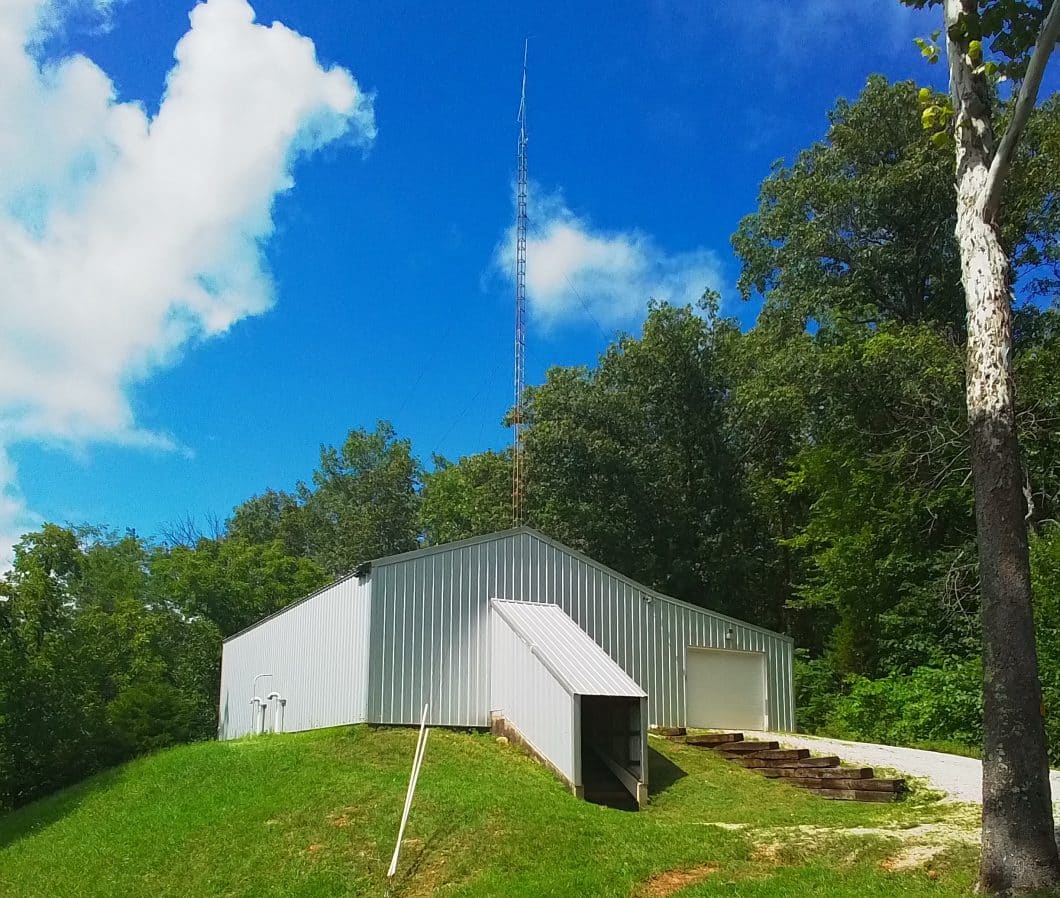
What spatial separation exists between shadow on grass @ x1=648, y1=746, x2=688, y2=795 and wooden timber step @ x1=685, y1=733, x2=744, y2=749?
1523 millimetres

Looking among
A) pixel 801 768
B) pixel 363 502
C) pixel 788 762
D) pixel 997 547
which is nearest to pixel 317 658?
pixel 788 762

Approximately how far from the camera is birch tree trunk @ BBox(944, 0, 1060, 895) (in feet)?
25.2

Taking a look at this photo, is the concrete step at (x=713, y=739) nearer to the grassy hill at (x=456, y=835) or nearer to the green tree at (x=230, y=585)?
the grassy hill at (x=456, y=835)

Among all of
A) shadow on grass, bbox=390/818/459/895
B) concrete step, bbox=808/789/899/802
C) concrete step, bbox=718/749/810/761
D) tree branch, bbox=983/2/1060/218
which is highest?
tree branch, bbox=983/2/1060/218

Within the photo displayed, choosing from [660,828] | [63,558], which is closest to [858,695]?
[660,828]

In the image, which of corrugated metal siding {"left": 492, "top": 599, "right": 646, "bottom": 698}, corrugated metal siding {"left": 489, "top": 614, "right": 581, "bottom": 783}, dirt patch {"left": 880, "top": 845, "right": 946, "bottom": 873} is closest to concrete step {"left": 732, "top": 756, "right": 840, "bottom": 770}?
corrugated metal siding {"left": 492, "top": 599, "right": 646, "bottom": 698}

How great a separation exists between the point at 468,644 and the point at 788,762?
5.70 metres

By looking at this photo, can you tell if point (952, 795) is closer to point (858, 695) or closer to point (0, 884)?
point (858, 695)

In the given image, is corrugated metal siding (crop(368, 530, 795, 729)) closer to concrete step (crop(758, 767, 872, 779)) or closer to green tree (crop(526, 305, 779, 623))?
concrete step (crop(758, 767, 872, 779))

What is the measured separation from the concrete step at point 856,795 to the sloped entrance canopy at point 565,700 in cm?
265

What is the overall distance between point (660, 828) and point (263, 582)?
28928 mm

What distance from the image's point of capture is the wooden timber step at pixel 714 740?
58.4ft

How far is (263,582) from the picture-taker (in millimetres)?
37844

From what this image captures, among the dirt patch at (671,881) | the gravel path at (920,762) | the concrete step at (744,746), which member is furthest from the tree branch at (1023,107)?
the concrete step at (744,746)
